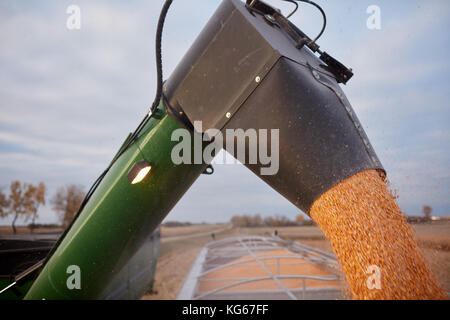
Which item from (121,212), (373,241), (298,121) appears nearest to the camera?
(373,241)

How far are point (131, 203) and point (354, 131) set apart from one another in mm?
1196

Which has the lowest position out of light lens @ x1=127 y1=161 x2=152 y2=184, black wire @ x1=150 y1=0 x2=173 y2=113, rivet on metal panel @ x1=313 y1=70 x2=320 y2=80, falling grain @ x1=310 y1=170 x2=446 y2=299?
falling grain @ x1=310 y1=170 x2=446 y2=299

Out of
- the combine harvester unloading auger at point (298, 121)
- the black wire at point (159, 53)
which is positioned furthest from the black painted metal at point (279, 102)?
the black wire at point (159, 53)

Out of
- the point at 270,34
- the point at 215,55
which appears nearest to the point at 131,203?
the point at 215,55

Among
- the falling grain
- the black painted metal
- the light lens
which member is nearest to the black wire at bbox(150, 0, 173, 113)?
the black painted metal

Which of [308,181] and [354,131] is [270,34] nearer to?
[354,131]

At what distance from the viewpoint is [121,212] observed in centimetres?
151

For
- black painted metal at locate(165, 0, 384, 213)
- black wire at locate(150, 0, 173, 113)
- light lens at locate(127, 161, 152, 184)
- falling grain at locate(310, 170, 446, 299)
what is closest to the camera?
falling grain at locate(310, 170, 446, 299)

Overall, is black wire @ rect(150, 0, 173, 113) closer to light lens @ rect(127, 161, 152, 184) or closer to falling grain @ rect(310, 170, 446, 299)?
light lens @ rect(127, 161, 152, 184)

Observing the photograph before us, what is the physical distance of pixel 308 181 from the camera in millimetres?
1050

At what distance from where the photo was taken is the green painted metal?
1.45 meters

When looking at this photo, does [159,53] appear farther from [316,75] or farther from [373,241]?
[373,241]

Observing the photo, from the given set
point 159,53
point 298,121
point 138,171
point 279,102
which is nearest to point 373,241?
point 298,121

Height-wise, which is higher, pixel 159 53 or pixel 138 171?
pixel 159 53
